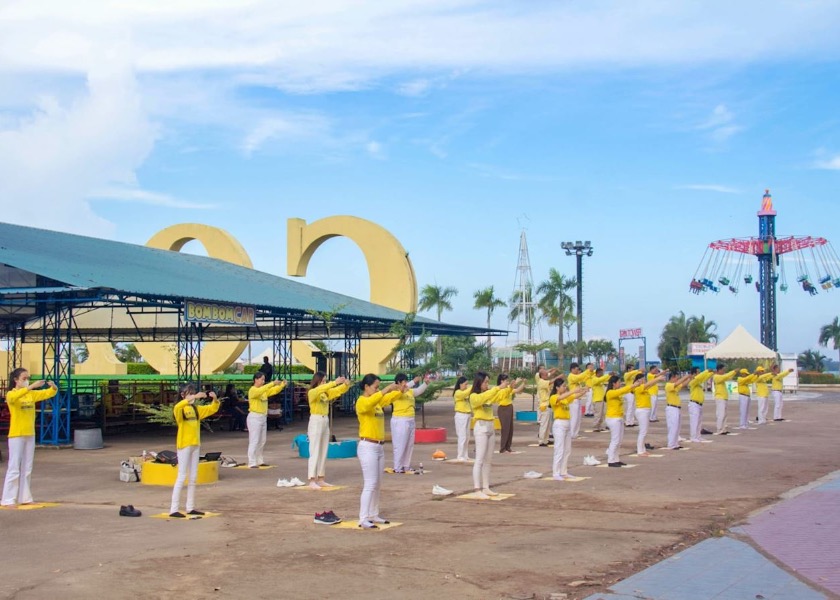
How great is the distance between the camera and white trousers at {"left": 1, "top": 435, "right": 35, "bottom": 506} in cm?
1158

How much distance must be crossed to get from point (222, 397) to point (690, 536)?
19.2m

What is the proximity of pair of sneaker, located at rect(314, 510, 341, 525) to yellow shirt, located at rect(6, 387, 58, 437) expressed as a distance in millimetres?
3969

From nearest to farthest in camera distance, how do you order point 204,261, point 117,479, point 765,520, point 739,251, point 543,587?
point 543,587 < point 765,520 < point 117,479 < point 204,261 < point 739,251

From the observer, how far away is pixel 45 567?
812cm

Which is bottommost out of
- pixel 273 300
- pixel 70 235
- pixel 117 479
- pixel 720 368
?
pixel 117 479

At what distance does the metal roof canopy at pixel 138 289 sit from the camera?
62.4ft

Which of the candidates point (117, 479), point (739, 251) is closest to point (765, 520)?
point (117, 479)

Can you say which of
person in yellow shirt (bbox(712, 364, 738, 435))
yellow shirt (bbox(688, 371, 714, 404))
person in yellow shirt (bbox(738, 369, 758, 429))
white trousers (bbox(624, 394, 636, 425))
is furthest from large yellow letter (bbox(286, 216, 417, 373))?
yellow shirt (bbox(688, 371, 714, 404))

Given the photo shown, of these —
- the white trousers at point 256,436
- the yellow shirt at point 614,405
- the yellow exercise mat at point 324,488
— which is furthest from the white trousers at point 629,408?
the yellow exercise mat at point 324,488

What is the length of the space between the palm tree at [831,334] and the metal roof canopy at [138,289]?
75619mm

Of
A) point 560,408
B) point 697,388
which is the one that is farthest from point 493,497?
point 697,388

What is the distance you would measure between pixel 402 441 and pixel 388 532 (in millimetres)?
5423

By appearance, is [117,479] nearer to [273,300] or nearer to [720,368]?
[273,300]

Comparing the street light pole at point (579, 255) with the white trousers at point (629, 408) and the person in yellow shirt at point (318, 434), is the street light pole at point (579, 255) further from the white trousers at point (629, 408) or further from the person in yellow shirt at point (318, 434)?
the person in yellow shirt at point (318, 434)
